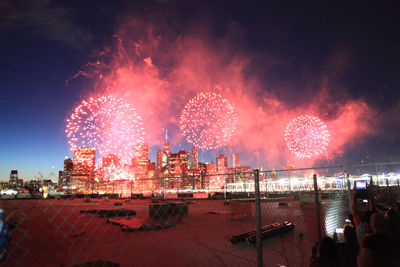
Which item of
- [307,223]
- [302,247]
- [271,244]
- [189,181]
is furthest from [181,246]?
[189,181]

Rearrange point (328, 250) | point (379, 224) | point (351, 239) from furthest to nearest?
1. point (379, 224)
2. point (351, 239)
3. point (328, 250)

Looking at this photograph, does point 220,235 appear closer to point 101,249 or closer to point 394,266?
point 101,249

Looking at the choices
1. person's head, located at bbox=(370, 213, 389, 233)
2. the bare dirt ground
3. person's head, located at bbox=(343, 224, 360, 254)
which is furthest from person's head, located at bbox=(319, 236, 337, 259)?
the bare dirt ground

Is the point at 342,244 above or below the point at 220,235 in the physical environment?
above

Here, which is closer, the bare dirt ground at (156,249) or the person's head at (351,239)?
the person's head at (351,239)

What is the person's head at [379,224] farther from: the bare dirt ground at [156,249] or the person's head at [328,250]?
the bare dirt ground at [156,249]

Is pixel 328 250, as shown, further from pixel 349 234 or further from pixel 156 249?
pixel 156 249

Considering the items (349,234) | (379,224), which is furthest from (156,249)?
(379,224)

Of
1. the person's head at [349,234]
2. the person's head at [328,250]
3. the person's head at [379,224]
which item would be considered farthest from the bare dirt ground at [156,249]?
the person's head at [328,250]

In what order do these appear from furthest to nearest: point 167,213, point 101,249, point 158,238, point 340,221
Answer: point 167,213, point 340,221, point 158,238, point 101,249

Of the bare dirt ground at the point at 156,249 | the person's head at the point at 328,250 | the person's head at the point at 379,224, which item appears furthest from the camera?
the bare dirt ground at the point at 156,249

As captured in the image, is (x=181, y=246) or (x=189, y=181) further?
(x=189, y=181)

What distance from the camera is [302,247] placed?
7.30 metres

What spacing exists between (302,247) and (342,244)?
13.0ft
